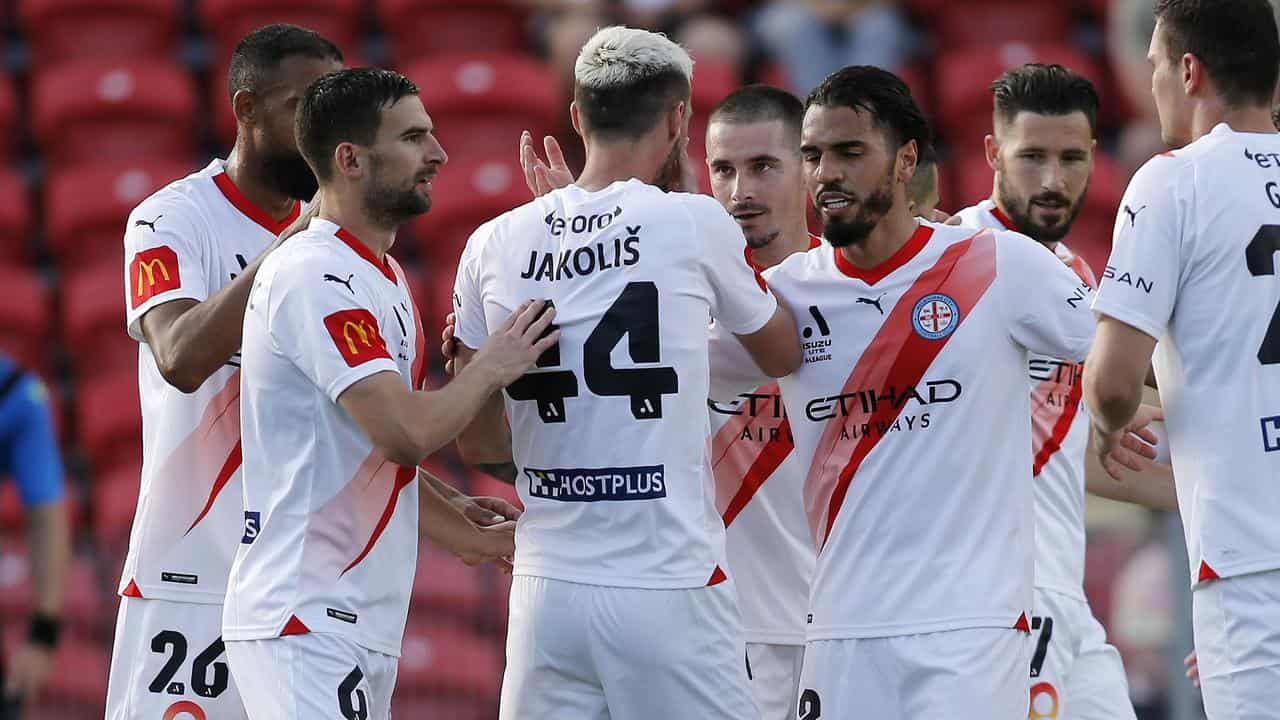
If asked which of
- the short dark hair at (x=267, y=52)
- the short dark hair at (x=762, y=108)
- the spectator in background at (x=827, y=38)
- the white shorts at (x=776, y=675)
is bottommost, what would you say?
the white shorts at (x=776, y=675)

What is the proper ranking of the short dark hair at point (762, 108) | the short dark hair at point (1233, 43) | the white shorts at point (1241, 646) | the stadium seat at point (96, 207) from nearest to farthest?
the white shorts at point (1241, 646), the short dark hair at point (1233, 43), the short dark hair at point (762, 108), the stadium seat at point (96, 207)

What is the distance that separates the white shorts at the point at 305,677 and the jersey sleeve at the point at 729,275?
1.43 metres

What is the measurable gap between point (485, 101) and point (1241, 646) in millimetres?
8187

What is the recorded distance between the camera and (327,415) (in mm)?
5043

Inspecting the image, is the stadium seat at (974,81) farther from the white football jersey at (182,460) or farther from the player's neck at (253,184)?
the white football jersey at (182,460)

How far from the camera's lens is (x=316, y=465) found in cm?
501

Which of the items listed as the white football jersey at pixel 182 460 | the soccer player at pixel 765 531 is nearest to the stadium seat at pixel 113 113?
the white football jersey at pixel 182 460

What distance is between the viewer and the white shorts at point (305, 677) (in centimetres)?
483

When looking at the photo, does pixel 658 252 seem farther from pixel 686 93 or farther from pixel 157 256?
pixel 157 256

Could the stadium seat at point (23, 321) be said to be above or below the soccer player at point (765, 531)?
above

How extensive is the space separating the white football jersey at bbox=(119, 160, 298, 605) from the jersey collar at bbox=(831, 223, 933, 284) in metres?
1.97

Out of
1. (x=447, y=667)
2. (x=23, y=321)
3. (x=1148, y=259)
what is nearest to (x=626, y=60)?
(x=1148, y=259)

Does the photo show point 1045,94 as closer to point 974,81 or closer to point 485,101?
point 974,81

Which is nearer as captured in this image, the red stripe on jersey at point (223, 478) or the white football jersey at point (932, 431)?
the white football jersey at point (932, 431)
